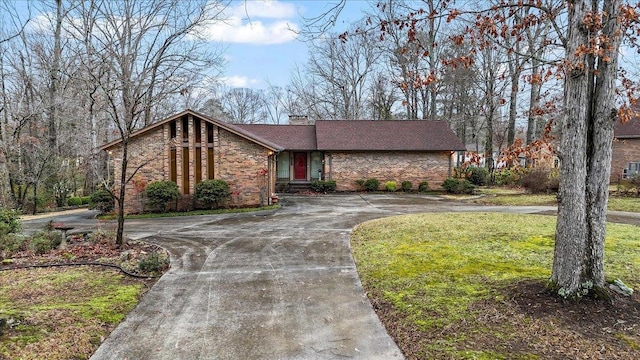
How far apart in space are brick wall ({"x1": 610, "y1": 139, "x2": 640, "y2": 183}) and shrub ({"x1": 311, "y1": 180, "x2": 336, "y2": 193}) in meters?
17.8

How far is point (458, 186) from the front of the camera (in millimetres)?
21594

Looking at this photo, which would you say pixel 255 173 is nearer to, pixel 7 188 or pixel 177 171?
pixel 177 171

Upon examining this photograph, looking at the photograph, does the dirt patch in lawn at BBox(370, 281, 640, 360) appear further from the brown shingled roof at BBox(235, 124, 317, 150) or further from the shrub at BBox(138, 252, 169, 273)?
the brown shingled roof at BBox(235, 124, 317, 150)

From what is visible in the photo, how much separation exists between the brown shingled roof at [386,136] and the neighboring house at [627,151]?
10287 mm

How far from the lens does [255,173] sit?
15500mm

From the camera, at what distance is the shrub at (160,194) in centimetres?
1418

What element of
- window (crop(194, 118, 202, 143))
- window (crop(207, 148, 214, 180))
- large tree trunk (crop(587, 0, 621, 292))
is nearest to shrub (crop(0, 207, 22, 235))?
window (crop(207, 148, 214, 180))

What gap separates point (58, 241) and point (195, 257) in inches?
146

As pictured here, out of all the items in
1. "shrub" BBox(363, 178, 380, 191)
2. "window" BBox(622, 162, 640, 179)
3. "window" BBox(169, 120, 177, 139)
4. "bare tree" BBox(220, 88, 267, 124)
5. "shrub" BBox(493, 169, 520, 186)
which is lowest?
"shrub" BBox(363, 178, 380, 191)

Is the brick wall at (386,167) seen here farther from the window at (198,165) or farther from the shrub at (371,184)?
Result: the window at (198,165)

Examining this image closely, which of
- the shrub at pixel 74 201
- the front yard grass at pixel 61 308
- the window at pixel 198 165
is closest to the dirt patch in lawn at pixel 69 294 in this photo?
the front yard grass at pixel 61 308

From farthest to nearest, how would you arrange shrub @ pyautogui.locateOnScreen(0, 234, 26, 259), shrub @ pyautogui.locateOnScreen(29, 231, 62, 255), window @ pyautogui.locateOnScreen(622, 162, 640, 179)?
1. window @ pyautogui.locateOnScreen(622, 162, 640, 179)
2. shrub @ pyautogui.locateOnScreen(29, 231, 62, 255)
3. shrub @ pyautogui.locateOnScreen(0, 234, 26, 259)

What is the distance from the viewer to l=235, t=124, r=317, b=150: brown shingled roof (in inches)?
936

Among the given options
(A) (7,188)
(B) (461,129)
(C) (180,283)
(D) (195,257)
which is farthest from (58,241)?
(B) (461,129)
